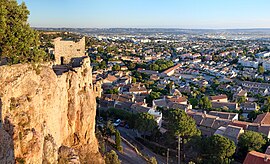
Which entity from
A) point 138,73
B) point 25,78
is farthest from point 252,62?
point 25,78

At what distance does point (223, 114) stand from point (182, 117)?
13974 mm

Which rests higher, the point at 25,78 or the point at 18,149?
the point at 25,78

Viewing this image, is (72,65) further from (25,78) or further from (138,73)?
(138,73)

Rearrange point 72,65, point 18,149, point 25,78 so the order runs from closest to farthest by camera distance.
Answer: point 18,149 → point 25,78 → point 72,65

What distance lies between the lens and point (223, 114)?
155ft

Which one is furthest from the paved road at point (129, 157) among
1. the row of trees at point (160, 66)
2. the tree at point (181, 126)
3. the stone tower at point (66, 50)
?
the row of trees at point (160, 66)

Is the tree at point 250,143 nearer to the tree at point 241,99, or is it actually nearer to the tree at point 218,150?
the tree at point 218,150

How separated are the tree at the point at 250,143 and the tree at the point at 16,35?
2642 cm

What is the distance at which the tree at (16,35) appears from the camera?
48.3 feet

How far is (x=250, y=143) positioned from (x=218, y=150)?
4.86 meters

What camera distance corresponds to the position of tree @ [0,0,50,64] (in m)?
14.7

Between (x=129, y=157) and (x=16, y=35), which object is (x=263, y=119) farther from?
(x=16, y=35)

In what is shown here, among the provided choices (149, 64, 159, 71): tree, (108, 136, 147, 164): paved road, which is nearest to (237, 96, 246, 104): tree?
(108, 136, 147, 164): paved road

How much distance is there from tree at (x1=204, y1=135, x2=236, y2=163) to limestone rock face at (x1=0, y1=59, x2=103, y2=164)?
15.5m
